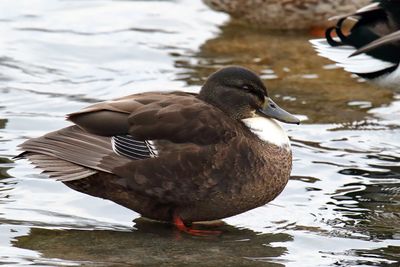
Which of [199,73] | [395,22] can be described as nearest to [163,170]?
[395,22]

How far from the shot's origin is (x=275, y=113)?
19.0 feet

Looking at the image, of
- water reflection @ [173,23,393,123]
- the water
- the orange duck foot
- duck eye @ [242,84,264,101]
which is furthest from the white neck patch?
water reflection @ [173,23,393,123]

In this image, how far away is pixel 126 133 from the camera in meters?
5.67

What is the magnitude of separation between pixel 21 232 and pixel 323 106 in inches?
129

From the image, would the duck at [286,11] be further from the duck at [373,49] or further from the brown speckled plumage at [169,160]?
the brown speckled plumage at [169,160]

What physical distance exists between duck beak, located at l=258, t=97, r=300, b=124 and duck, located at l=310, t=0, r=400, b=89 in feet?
5.67

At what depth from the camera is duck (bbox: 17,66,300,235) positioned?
5.55m

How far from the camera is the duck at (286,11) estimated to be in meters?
10.4

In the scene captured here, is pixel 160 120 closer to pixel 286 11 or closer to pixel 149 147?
pixel 149 147

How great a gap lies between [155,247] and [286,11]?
5.41m

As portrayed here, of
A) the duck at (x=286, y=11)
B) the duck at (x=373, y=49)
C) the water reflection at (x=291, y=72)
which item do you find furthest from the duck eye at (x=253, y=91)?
the duck at (x=286, y=11)

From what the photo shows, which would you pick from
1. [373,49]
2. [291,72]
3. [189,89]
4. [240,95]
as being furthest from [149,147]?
[291,72]

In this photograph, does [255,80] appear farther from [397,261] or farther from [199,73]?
[199,73]

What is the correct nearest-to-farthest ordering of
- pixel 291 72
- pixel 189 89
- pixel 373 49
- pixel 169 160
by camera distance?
pixel 169 160 → pixel 373 49 → pixel 189 89 → pixel 291 72
